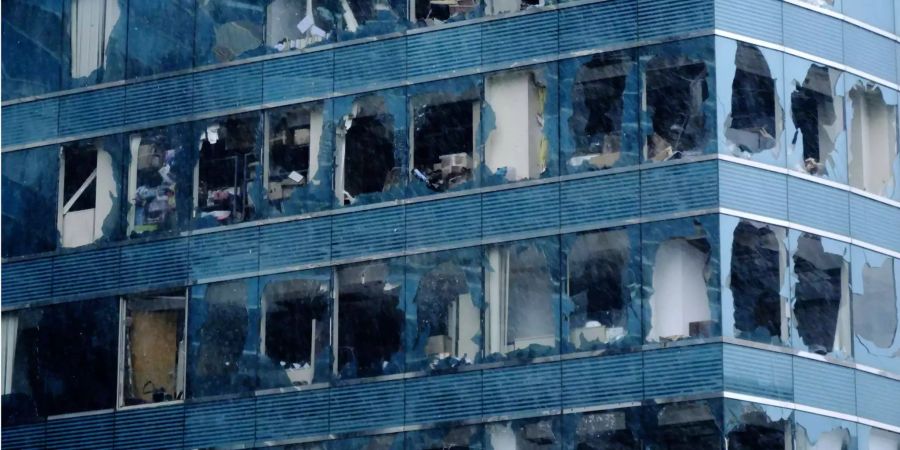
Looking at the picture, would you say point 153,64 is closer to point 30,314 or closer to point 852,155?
point 30,314

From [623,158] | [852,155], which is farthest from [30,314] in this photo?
[852,155]

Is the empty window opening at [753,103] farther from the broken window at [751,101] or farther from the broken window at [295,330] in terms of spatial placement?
the broken window at [295,330]

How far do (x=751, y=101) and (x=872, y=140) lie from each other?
3358 millimetres

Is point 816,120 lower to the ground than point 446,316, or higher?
higher

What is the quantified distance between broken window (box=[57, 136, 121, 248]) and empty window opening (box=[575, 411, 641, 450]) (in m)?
11.0

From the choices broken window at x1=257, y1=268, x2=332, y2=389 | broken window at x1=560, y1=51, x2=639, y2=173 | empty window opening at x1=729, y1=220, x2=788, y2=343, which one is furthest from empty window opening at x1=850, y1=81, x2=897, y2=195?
broken window at x1=257, y1=268, x2=332, y2=389

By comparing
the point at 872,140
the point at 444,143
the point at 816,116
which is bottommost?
the point at 444,143

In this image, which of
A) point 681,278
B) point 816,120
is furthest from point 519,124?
point 816,120

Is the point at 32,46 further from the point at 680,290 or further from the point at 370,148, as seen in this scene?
the point at 680,290

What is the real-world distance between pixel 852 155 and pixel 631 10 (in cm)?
504

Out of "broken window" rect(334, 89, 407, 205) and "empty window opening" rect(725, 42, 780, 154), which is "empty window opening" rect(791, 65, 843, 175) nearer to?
"empty window opening" rect(725, 42, 780, 154)

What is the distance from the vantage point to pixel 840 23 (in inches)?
1844

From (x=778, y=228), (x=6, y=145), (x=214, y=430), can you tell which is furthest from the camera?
(x=6, y=145)

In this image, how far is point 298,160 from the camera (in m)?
48.8
